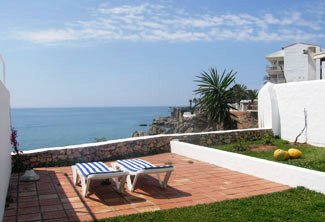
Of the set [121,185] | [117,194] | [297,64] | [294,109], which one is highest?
[297,64]

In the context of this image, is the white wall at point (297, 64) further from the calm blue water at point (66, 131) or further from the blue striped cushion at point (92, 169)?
the blue striped cushion at point (92, 169)

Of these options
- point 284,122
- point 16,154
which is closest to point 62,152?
point 16,154

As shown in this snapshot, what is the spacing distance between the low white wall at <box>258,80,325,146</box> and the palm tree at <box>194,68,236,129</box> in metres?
1.88

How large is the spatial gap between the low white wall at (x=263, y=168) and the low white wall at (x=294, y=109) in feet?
14.2

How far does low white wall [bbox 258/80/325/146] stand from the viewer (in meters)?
11.0

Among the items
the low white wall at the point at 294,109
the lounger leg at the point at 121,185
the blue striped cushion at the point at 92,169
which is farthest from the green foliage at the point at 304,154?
the blue striped cushion at the point at 92,169

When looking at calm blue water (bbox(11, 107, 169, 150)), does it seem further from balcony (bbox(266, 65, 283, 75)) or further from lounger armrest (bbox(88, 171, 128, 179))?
balcony (bbox(266, 65, 283, 75))

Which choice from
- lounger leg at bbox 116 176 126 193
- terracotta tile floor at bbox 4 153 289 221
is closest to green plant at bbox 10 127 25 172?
terracotta tile floor at bbox 4 153 289 221

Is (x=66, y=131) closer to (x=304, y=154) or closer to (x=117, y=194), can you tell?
(x=304, y=154)

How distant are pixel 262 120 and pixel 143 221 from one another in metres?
10.5

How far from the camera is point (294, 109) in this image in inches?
478

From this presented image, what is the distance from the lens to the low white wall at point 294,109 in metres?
11.0

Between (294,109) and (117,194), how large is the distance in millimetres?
8352

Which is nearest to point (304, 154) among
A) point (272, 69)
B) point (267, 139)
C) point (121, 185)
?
point (267, 139)
